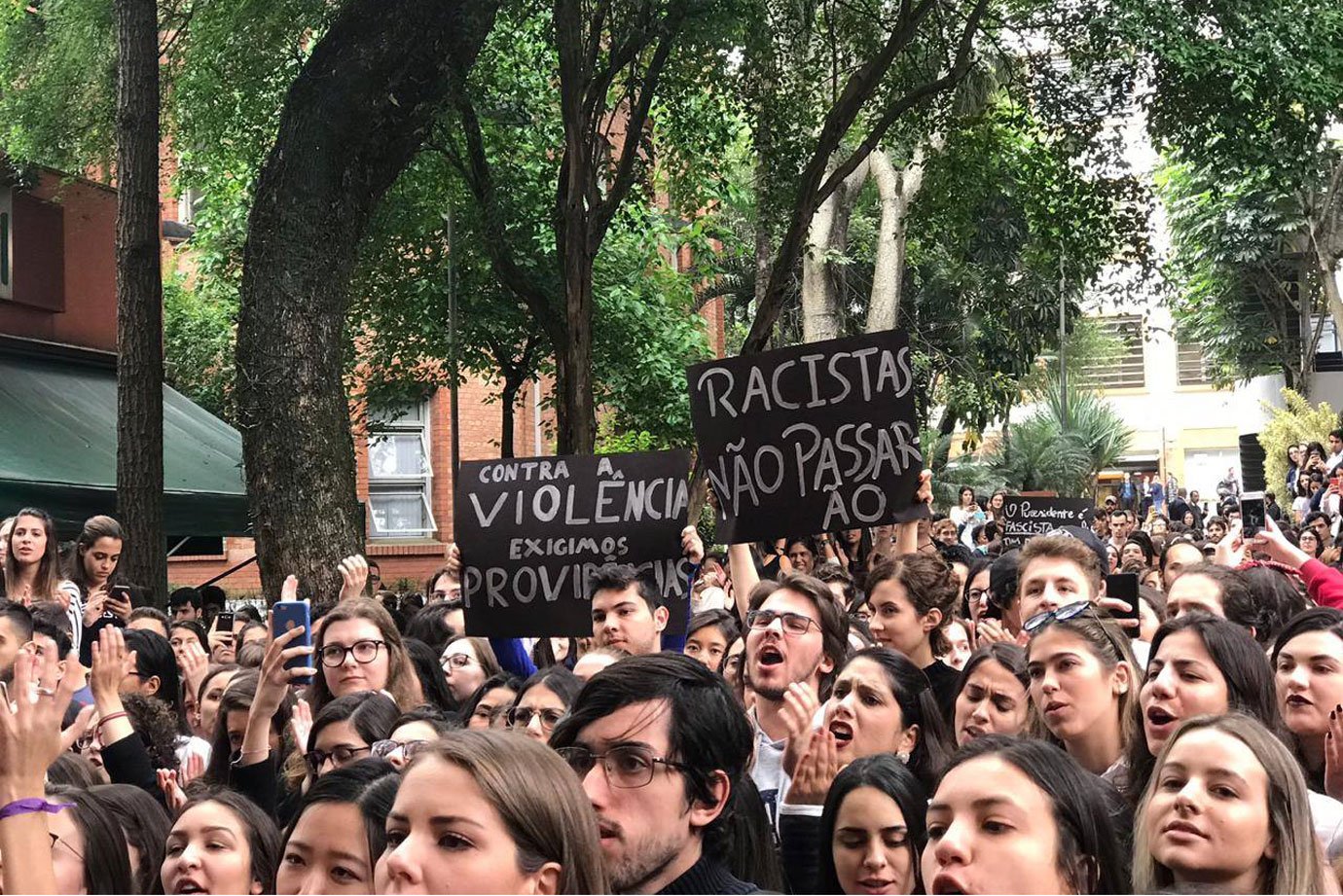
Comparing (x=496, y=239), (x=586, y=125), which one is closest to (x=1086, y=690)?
(x=586, y=125)

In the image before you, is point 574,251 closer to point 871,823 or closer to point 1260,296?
point 871,823

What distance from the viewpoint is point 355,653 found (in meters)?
6.53

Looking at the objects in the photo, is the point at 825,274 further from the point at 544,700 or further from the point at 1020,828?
the point at 1020,828

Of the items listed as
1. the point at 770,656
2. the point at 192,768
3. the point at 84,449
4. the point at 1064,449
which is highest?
the point at 1064,449

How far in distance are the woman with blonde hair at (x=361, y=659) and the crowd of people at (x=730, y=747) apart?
0.01 meters

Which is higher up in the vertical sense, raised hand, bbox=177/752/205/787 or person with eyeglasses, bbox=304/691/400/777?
person with eyeglasses, bbox=304/691/400/777

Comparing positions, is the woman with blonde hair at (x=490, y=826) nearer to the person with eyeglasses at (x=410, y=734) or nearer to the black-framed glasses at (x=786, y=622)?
the person with eyeglasses at (x=410, y=734)

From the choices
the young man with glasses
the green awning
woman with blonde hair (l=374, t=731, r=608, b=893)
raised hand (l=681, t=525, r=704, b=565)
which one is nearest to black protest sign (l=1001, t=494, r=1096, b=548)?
the green awning

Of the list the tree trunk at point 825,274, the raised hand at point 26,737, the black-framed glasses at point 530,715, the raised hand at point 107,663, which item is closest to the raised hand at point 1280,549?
the black-framed glasses at point 530,715

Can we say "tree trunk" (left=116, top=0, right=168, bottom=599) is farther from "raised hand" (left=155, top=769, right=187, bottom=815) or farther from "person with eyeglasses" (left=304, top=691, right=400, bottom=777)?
"person with eyeglasses" (left=304, top=691, right=400, bottom=777)

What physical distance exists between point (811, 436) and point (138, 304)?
6259mm

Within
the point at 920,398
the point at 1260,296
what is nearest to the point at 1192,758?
the point at 920,398

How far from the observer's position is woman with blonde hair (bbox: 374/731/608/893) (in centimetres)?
319

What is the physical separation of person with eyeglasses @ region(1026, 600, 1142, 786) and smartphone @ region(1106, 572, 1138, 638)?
1371 mm
